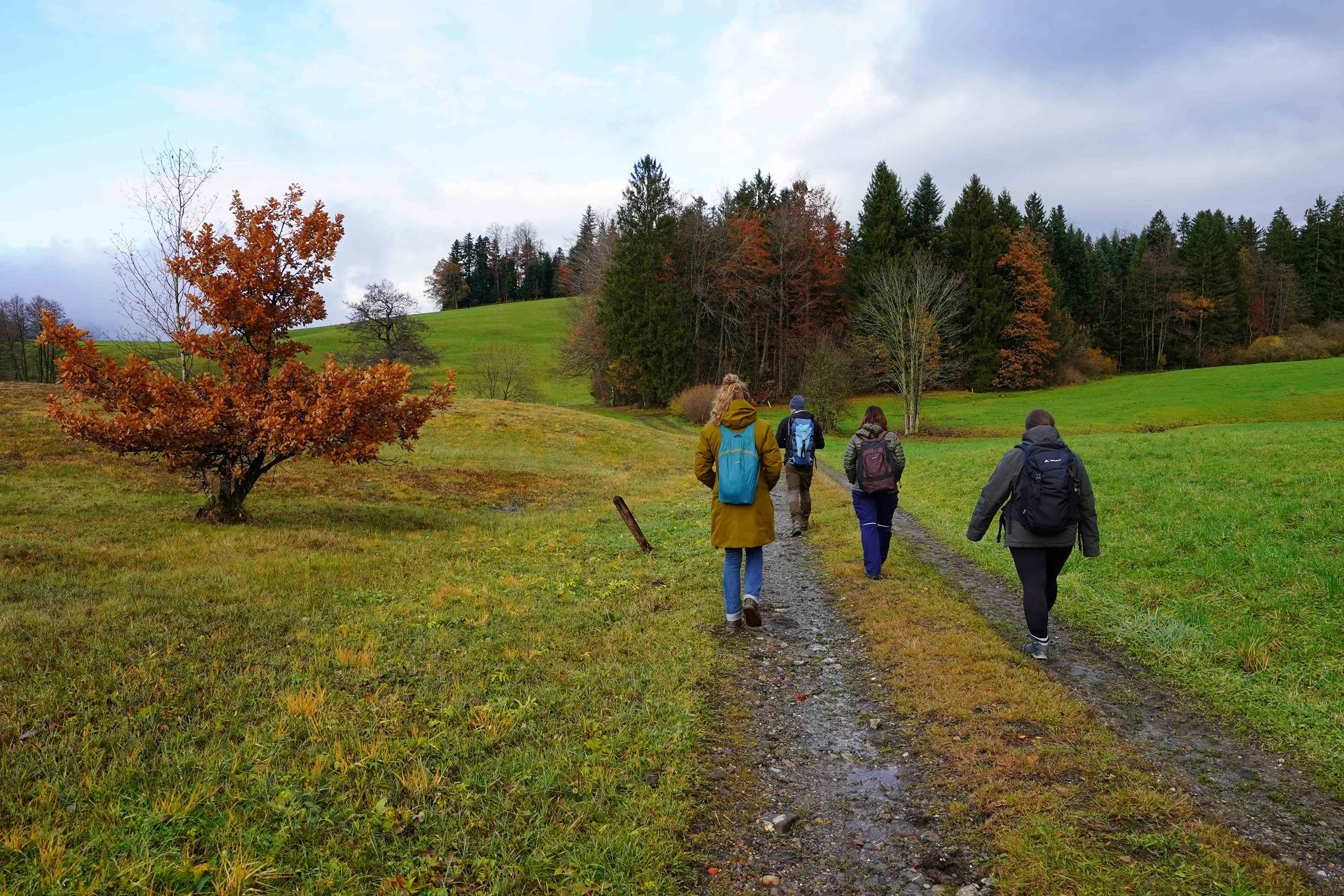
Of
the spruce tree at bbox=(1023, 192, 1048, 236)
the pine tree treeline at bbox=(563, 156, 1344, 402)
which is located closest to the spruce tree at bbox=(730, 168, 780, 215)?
the pine tree treeline at bbox=(563, 156, 1344, 402)

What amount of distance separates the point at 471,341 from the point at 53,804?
82.6 metres

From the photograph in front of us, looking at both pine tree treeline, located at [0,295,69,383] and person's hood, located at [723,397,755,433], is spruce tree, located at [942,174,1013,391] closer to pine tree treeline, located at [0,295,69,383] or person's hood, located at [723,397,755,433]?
person's hood, located at [723,397,755,433]

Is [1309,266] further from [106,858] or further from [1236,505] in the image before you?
[106,858]

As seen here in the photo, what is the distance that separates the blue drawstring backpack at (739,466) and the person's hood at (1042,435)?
100 inches

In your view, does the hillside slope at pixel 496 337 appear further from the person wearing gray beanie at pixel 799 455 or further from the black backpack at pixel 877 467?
the black backpack at pixel 877 467

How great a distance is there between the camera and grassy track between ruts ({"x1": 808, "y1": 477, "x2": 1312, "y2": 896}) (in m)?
3.28

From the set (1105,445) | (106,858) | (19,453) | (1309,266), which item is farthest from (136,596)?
(1309,266)

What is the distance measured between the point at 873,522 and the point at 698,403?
38091 millimetres

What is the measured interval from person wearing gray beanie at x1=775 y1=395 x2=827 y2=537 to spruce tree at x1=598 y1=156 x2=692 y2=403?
135ft

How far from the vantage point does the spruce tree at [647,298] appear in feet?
175

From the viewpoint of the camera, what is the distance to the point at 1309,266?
243 ft

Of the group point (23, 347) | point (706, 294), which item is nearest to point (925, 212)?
point (706, 294)

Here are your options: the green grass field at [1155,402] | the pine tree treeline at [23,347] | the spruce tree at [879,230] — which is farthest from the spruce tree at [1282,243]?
the pine tree treeline at [23,347]

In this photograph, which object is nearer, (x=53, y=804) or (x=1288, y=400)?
(x=53, y=804)
